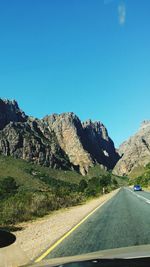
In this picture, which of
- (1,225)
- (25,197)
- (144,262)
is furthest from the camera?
(25,197)

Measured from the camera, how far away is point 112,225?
1647 cm

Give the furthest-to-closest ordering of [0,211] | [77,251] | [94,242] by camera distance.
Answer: [0,211] < [94,242] < [77,251]

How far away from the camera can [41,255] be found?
11.1 metres

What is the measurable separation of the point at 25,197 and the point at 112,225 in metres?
11.6

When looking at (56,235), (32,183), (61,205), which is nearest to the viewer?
(56,235)

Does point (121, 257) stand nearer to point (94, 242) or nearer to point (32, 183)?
point (94, 242)

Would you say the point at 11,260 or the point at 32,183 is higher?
the point at 32,183

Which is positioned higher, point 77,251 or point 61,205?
point 61,205

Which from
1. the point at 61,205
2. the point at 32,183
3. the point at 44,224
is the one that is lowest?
the point at 44,224

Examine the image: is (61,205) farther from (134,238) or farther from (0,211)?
(134,238)

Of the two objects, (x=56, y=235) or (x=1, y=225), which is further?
(x=1, y=225)

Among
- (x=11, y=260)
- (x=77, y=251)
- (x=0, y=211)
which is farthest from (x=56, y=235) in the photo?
(x=0, y=211)

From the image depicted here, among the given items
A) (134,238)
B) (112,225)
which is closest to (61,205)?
(112,225)

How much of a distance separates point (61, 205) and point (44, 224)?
12754mm
